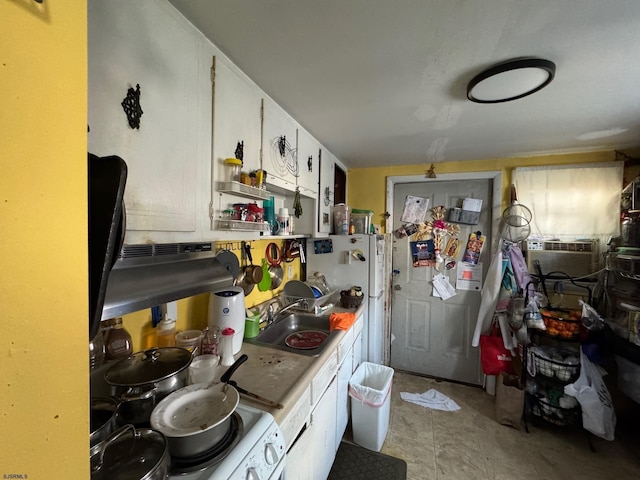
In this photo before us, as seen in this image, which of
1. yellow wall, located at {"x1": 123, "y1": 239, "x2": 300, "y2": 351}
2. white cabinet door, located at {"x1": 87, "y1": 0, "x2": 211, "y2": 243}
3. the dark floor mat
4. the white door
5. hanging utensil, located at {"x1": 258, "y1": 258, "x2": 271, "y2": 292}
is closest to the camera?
white cabinet door, located at {"x1": 87, "y1": 0, "x2": 211, "y2": 243}

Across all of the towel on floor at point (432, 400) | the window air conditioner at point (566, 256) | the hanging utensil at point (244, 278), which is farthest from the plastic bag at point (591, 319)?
the hanging utensil at point (244, 278)

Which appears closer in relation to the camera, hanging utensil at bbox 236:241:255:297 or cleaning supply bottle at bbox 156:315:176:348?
cleaning supply bottle at bbox 156:315:176:348

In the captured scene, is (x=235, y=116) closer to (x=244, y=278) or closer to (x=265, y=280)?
(x=244, y=278)

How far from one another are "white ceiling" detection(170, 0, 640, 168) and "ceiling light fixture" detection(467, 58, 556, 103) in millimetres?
34

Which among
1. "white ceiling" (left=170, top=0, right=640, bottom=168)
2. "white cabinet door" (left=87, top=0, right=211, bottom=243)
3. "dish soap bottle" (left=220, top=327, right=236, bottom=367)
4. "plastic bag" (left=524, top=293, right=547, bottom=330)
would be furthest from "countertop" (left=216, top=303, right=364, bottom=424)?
"plastic bag" (left=524, top=293, right=547, bottom=330)

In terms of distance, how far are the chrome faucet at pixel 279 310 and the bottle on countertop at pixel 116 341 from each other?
0.80 meters

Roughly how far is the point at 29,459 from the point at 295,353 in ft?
3.63

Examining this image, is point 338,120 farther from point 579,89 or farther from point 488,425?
point 488,425

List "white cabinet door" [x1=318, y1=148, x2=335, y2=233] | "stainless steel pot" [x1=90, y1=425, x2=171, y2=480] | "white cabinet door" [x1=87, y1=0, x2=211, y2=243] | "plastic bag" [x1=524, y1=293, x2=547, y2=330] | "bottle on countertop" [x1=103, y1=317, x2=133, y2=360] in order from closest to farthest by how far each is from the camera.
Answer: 1. "stainless steel pot" [x1=90, y1=425, x2=171, y2=480]
2. "white cabinet door" [x1=87, y1=0, x2=211, y2=243]
3. "bottle on countertop" [x1=103, y1=317, x2=133, y2=360]
4. "plastic bag" [x1=524, y1=293, x2=547, y2=330]
5. "white cabinet door" [x1=318, y1=148, x2=335, y2=233]

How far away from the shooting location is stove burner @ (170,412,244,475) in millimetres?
659

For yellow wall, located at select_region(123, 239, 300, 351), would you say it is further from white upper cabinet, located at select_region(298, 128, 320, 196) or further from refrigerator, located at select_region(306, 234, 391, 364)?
white upper cabinet, located at select_region(298, 128, 320, 196)

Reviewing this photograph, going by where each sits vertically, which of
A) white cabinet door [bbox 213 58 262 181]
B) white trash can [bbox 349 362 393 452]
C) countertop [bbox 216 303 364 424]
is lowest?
white trash can [bbox 349 362 393 452]

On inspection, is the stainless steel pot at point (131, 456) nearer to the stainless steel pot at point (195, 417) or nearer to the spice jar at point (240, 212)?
the stainless steel pot at point (195, 417)

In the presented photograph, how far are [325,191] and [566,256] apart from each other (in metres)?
2.09
